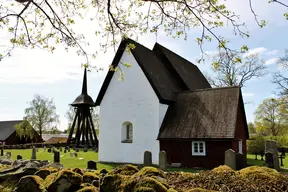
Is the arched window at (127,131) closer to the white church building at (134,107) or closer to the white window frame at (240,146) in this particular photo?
the white church building at (134,107)

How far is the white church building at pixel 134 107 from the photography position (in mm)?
17922

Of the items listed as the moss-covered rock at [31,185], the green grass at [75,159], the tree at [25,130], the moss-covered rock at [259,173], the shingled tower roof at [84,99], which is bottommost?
the green grass at [75,159]

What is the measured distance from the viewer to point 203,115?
56.2ft

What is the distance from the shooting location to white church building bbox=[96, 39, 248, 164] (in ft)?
58.8

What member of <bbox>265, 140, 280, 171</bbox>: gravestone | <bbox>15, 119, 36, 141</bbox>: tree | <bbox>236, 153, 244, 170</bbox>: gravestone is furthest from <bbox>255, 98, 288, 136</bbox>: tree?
<bbox>15, 119, 36, 141</bbox>: tree

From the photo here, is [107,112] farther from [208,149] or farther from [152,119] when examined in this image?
[208,149]

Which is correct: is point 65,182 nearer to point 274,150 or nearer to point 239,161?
point 239,161

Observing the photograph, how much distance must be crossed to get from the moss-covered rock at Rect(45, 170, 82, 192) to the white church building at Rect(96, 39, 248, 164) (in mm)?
12284

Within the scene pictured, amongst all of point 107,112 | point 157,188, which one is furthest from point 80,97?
point 157,188

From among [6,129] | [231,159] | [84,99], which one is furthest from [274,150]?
[6,129]

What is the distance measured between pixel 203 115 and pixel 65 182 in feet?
44.1

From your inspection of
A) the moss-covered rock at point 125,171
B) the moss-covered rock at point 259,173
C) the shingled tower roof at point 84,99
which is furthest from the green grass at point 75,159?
the moss-covered rock at point 259,173

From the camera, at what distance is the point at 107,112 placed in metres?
20.0

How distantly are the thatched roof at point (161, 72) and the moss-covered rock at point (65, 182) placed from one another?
41.8 ft
